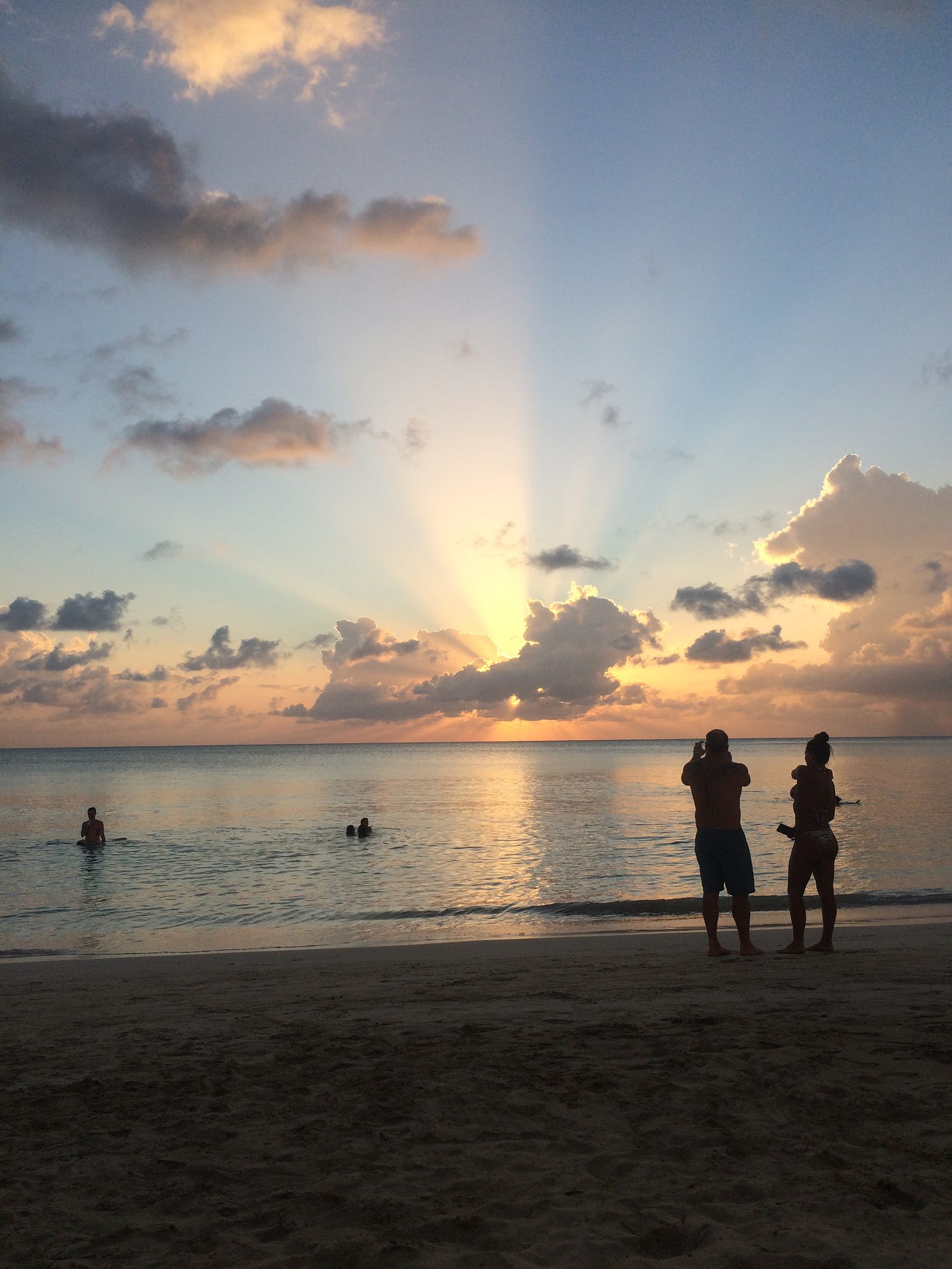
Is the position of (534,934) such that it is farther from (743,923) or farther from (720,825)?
(720,825)

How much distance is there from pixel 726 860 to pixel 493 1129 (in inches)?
223

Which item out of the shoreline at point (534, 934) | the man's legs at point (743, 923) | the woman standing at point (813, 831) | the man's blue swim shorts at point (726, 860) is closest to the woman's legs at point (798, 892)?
the woman standing at point (813, 831)

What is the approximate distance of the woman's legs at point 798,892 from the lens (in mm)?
9891

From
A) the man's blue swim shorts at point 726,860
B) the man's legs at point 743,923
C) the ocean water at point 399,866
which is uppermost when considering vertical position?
the man's blue swim shorts at point 726,860

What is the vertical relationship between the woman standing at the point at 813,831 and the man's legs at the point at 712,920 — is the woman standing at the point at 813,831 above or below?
above

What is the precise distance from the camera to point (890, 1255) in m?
3.57

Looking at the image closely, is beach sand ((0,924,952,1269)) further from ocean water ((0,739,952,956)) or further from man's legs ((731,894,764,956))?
ocean water ((0,739,952,956))

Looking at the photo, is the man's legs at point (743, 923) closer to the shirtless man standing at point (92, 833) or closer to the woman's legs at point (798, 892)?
the woman's legs at point (798, 892)

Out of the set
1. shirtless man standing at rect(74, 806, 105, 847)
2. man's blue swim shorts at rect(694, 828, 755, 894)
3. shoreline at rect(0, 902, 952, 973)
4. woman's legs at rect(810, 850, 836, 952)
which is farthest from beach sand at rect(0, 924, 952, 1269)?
shirtless man standing at rect(74, 806, 105, 847)

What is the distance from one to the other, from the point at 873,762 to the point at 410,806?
69667 mm

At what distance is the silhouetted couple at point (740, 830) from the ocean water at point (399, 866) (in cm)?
543

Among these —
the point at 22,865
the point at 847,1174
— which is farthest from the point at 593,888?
the point at 22,865

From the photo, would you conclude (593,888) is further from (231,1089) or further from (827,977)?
(231,1089)

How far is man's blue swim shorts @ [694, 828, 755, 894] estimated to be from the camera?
970cm
